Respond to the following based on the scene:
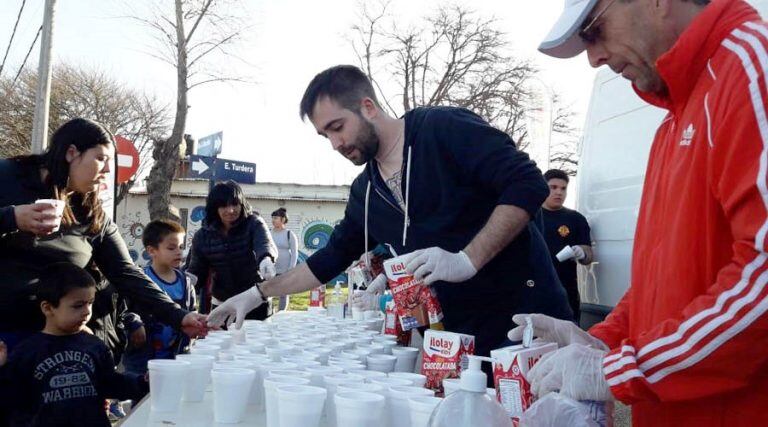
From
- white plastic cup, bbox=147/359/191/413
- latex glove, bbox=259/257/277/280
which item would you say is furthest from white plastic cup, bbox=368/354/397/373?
latex glove, bbox=259/257/277/280

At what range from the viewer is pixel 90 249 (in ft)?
9.66

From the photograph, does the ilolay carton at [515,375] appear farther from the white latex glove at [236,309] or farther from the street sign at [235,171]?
the street sign at [235,171]

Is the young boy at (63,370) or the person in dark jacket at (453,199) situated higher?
the person in dark jacket at (453,199)

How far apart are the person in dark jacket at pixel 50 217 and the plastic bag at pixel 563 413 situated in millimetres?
1937

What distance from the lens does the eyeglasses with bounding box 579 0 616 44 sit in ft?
4.42

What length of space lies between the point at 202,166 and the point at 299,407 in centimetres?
736

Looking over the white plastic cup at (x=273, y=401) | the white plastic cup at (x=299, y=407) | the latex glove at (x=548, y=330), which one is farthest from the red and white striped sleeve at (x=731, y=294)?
the white plastic cup at (x=273, y=401)

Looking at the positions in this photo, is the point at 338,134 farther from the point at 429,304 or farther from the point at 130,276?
the point at 130,276

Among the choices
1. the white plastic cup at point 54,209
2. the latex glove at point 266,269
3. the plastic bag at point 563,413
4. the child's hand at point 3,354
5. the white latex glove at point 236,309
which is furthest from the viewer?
the latex glove at point 266,269

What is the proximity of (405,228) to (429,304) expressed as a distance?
531mm

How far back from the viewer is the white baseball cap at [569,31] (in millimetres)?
1362

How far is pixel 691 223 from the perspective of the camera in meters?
1.19

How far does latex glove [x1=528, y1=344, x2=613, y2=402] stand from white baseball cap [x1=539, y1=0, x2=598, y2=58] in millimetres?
655

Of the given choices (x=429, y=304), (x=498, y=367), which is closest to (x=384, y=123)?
(x=429, y=304)
